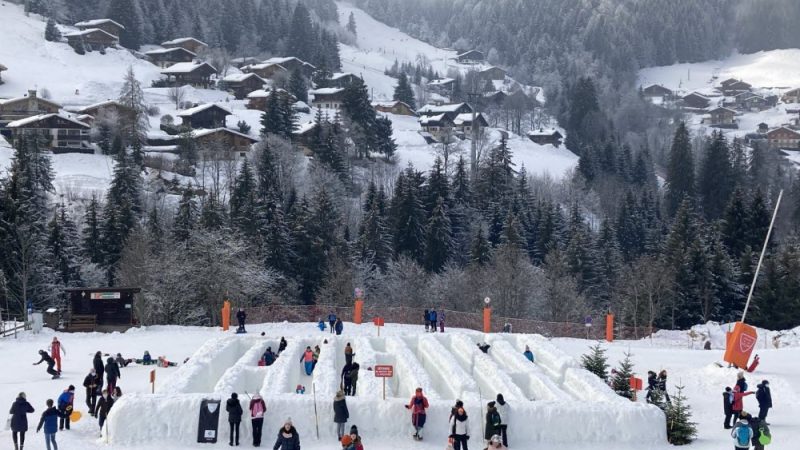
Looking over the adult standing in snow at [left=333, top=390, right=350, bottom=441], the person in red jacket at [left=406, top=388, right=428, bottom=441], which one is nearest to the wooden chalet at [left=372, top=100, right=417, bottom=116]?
the person in red jacket at [left=406, top=388, right=428, bottom=441]

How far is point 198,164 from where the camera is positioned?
3169 inches

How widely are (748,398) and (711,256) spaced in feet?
101

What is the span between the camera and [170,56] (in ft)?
381

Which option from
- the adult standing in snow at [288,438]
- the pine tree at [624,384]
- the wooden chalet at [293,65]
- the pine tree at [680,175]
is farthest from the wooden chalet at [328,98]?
the adult standing in snow at [288,438]

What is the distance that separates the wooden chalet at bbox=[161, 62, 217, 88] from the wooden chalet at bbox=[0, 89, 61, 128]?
897 inches

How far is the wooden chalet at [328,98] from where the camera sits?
105812mm

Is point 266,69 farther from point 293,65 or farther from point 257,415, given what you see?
point 257,415

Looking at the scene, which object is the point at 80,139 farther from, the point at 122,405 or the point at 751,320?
the point at 122,405

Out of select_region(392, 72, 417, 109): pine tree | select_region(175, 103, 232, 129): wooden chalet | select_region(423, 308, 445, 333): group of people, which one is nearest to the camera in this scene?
select_region(423, 308, 445, 333): group of people

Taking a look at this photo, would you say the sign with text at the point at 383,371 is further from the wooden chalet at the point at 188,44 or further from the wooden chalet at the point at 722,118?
the wooden chalet at the point at 722,118

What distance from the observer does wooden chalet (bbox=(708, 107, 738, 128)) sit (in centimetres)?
15188

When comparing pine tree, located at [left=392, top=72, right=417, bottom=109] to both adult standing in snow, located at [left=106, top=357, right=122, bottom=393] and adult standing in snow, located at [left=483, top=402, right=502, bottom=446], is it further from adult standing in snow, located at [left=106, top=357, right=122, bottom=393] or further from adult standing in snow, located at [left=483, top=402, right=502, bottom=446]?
adult standing in snow, located at [left=483, top=402, right=502, bottom=446]

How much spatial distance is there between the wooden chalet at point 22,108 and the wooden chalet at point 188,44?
3778 centimetres

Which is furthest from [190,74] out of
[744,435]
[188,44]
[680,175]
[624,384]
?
[744,435]
